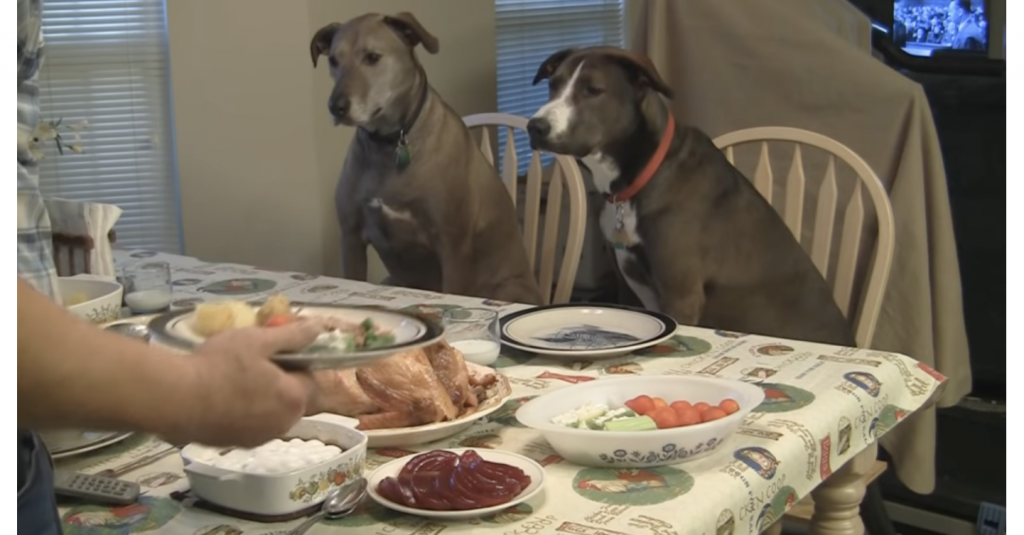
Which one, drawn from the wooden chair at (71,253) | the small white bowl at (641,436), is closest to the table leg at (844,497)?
the small white bowl at (641,436)

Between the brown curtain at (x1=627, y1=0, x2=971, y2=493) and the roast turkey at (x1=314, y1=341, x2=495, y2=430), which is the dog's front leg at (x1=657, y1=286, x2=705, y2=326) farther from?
the roast turkey at (x1=314, y1=341, x2=495, y2=430)

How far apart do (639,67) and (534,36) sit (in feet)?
5.11

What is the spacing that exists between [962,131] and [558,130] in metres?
1.50

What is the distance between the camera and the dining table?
1047 millimetres

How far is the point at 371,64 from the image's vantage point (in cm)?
250

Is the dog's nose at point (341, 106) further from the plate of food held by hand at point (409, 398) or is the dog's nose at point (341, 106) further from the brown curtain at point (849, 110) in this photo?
the plate of food held by hand at point (409, 398)

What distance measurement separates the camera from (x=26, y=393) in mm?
716

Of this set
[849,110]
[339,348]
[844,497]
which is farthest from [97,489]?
[849,110]

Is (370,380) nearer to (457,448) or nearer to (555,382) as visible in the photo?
(457,448)

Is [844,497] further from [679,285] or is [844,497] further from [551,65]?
[551,65]

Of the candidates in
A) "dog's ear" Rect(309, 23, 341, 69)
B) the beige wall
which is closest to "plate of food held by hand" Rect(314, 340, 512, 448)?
"dog's ear" Rect(309, 23, 341, 69)

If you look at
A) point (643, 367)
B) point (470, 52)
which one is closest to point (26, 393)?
point (643, 367)

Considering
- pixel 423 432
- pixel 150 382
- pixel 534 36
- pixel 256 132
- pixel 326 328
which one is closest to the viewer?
pixel 150 382

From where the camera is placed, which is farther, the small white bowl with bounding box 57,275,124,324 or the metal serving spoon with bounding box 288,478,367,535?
the small white bowl with bounding box 57,275,124,324
